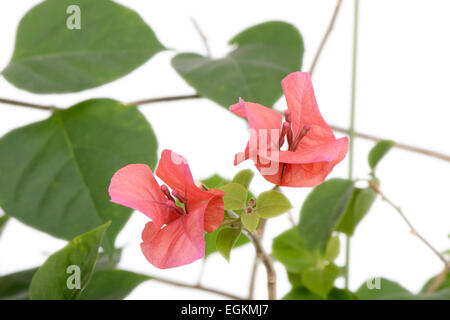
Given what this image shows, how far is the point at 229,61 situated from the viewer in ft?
1.03

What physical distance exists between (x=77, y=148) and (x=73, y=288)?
0.34ft

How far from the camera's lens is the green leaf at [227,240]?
164 millimetres

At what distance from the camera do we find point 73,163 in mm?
309

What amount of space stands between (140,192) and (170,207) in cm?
1

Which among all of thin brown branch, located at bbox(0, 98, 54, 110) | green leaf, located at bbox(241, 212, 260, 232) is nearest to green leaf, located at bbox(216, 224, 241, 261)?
green leaf, located at bbox(241, 212, 260, 232)

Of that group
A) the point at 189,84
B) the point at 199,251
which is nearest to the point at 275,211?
the point at 199,251

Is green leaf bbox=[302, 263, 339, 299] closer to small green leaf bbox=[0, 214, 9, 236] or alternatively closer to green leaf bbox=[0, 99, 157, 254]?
green leaf bbox=[0, 99, 157, 254]

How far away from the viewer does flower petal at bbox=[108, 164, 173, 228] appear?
15 cm

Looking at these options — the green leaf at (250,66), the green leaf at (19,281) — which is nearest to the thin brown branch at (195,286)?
the green leaf at (19,281)

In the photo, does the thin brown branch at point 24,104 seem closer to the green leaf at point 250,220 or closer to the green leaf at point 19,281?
the green leaf at point 19,281

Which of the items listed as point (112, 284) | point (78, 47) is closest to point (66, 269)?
point (112, 284)

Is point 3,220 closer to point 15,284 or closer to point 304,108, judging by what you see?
point 15,284
